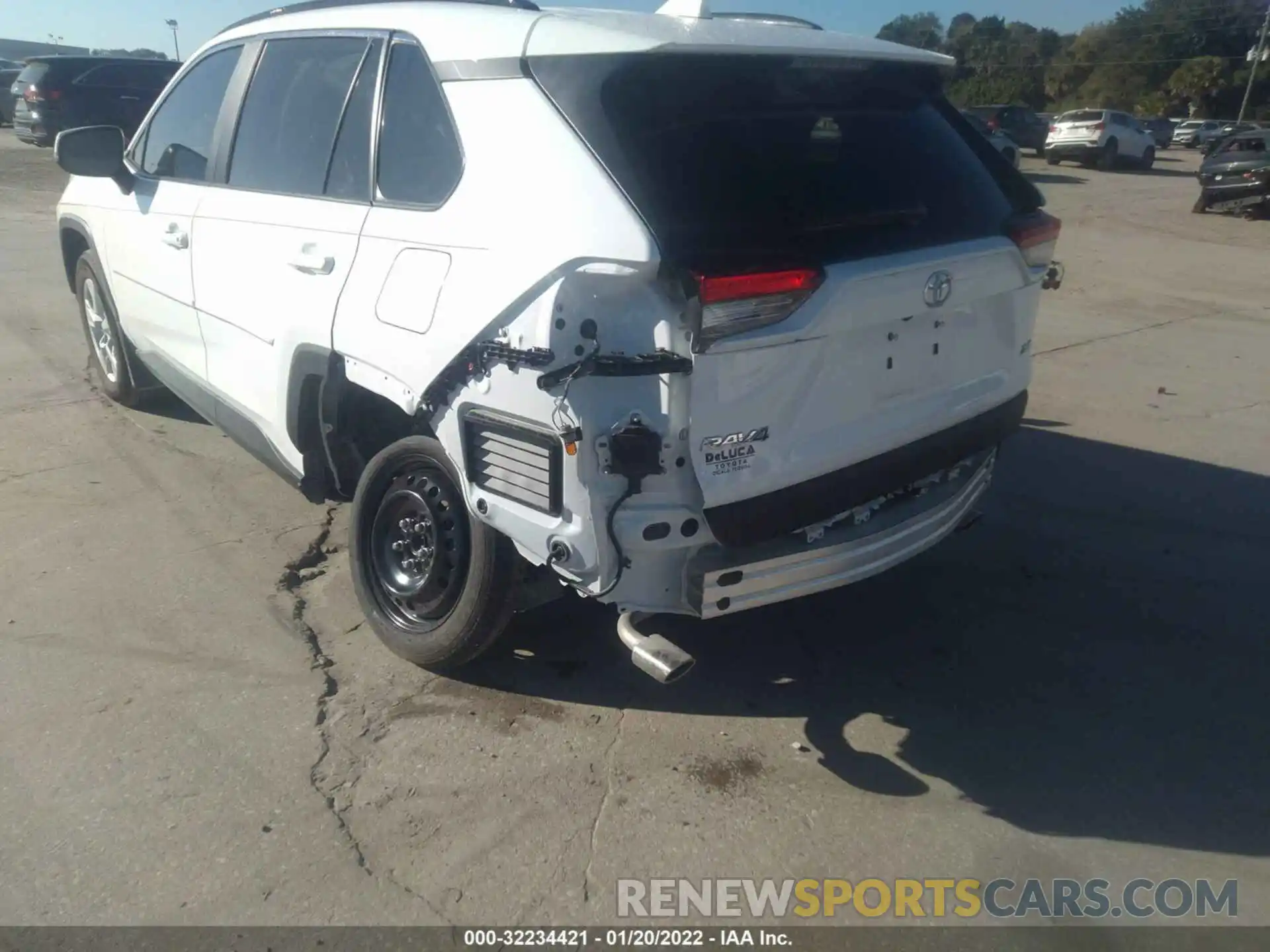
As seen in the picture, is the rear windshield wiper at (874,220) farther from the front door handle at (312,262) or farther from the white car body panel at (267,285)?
the front door handle at (312,262)

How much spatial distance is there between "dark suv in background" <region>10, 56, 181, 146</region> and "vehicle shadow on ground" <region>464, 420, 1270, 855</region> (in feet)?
63.0

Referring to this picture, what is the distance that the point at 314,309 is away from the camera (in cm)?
367

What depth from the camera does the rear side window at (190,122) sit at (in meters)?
4.70

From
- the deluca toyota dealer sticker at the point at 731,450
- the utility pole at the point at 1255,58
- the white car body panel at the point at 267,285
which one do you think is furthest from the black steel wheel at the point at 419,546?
the utility pole at the point at 1255,58

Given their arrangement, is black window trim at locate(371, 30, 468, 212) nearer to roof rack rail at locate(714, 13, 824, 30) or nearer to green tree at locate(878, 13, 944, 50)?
roof rack rail at locate(714, 13, 824, 30)

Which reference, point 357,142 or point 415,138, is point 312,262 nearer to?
point 357,142

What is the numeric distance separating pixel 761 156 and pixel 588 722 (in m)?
1.87

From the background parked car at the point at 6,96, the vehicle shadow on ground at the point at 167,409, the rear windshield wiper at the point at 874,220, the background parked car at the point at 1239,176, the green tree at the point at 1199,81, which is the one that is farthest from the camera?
the green tree at the point at 1199,81

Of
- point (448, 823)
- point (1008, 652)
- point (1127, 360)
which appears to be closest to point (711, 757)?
point (448, 823)

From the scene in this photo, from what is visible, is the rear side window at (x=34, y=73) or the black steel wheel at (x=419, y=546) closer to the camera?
the black steel wheel at (x=419, y=546)

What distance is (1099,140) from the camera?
30.7 meters

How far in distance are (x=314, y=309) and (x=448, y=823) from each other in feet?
5.93

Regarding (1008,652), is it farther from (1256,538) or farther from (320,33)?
(320,33)

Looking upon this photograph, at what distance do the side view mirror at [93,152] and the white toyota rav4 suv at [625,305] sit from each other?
59.0 inches
